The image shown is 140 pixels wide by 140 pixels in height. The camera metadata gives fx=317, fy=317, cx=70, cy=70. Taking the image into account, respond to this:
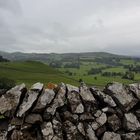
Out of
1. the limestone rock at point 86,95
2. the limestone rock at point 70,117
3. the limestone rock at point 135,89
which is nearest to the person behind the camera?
the limestone rock at point 70,117

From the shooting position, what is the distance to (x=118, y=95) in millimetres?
22484

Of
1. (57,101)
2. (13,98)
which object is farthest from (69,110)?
(13,98)

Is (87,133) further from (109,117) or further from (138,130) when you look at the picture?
(138,130)

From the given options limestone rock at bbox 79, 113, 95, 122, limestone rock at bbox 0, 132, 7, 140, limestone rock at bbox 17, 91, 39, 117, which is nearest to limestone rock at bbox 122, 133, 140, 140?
limestone rock at bbox 79, 113, 95, 122

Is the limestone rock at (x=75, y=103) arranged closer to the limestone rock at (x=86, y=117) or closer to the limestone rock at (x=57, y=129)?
the limestone rock at (x=86, y=117)

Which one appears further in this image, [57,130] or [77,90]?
[77,90]

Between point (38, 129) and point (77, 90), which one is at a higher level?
point (77, 90)

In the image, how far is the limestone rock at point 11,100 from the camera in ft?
69.9

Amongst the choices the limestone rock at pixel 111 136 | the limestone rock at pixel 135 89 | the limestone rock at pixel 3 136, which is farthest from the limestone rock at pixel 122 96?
the limestone rock at pixel 3 136

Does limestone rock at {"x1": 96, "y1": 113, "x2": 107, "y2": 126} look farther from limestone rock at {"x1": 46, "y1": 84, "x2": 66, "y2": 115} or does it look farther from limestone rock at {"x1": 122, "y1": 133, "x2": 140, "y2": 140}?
limestone rock at {"x1": 46, "y1": 84, "x2": 66, "y2": 115}

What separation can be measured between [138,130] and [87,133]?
3.66m

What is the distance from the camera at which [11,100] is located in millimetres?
21594

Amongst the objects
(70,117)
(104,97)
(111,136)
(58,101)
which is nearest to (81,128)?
(70,117)

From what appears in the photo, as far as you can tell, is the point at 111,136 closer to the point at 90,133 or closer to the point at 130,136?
the point at 130,136
